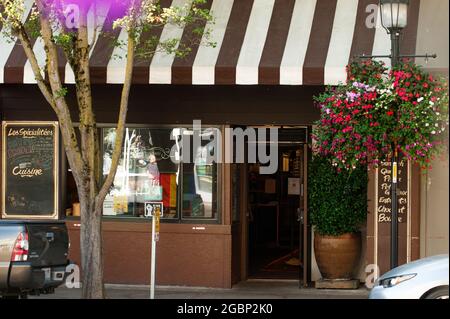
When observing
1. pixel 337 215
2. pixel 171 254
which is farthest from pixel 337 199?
pixel 171 254

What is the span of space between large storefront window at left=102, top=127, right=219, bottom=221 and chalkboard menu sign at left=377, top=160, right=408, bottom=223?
2814 millimetres

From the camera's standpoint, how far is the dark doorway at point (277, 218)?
1522 cm

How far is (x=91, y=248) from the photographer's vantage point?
436 inches

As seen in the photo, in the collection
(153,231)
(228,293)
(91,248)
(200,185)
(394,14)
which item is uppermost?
(394,14)

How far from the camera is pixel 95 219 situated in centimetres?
1104

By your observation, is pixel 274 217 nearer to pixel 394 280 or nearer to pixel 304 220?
pixel 304 220

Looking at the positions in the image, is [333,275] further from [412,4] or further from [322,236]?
[412,4]

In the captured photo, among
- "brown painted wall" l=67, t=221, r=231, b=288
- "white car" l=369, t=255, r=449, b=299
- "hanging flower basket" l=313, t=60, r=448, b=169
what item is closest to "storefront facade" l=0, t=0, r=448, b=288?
"brown painted wall" l=67, t=221, r=231, b=288

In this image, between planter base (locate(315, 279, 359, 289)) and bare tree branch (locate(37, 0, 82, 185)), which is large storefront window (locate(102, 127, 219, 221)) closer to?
planter base (locate(315, 279, 359, 289))

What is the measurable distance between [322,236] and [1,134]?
5.97 m

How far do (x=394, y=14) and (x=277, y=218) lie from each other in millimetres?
8071

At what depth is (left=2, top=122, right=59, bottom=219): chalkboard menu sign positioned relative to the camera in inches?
551

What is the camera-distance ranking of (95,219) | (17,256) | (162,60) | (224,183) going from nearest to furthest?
(17,256) < (95,219) < (162,60) < (224,183)
